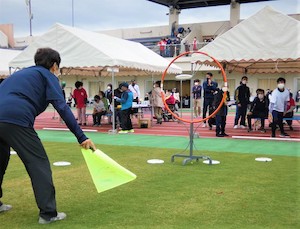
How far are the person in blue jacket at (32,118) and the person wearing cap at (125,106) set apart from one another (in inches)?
374

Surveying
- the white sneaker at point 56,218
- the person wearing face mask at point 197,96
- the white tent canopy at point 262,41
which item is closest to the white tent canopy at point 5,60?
the person wearing face mask at point 197,96

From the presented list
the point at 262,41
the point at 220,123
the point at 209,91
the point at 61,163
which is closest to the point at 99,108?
the point at 209,91

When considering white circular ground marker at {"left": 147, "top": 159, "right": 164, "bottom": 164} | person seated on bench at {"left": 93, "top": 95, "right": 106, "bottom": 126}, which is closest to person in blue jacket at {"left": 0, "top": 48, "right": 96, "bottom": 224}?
white circular ground marker at {"left": 147, "top": 159, "right": 164, "bottom": 164}

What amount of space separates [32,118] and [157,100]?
45.5 ft

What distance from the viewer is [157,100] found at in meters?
18.0

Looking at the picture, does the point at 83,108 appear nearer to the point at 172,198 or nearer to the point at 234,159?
the point at 234,159

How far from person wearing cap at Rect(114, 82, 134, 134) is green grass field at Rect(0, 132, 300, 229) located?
5.86 metres

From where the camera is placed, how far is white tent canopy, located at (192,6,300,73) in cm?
1173

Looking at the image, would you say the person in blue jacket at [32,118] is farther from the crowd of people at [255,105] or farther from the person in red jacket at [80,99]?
the person in red jacket at [80,99]

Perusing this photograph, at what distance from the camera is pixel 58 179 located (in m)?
6.54

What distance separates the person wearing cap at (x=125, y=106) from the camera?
13860 millimetres

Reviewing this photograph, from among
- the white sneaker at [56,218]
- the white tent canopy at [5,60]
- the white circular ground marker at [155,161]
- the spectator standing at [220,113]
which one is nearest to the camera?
the white sneaker at [56,218]

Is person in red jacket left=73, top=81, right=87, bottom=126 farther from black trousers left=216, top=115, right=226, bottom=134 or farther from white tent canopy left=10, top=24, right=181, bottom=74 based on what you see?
black trousers left=216, top=115, right=226, bottom=134

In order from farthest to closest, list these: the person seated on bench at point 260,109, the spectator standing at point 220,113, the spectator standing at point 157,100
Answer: the spectator standing at point 157,100 < the person seated on bench at point 260,109 < the spectator standing at point 220,113
